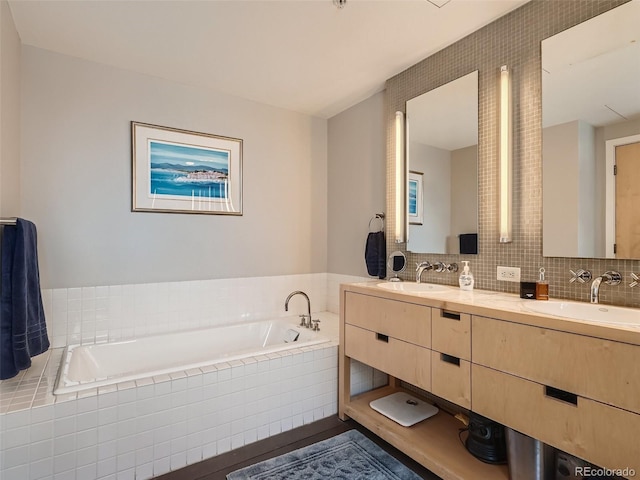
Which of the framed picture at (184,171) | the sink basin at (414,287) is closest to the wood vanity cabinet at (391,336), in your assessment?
the sink basin at (414,287)

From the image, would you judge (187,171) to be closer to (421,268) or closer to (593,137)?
(421,268)

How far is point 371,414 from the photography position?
7.22 feet

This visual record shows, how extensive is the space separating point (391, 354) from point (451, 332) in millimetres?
459

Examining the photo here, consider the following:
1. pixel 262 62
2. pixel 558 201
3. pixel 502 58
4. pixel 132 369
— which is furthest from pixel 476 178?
pixel 132 369

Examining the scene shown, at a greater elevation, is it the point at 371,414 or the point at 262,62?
the point at 262,62

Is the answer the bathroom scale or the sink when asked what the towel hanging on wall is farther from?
the sink

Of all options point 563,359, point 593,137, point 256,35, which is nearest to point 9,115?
point 256,35

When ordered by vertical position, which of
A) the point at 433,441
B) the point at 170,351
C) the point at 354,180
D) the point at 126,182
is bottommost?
the point at 433,441

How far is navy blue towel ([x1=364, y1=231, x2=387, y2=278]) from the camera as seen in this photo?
108 inches

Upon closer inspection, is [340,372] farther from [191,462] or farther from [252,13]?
[252,13]

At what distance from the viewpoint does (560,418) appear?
125 cm

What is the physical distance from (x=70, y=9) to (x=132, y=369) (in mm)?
2262

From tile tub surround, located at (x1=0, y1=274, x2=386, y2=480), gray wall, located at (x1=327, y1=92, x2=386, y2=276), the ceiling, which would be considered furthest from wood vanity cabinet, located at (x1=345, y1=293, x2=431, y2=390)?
the ceiling

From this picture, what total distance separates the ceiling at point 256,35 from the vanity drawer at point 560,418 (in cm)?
192
